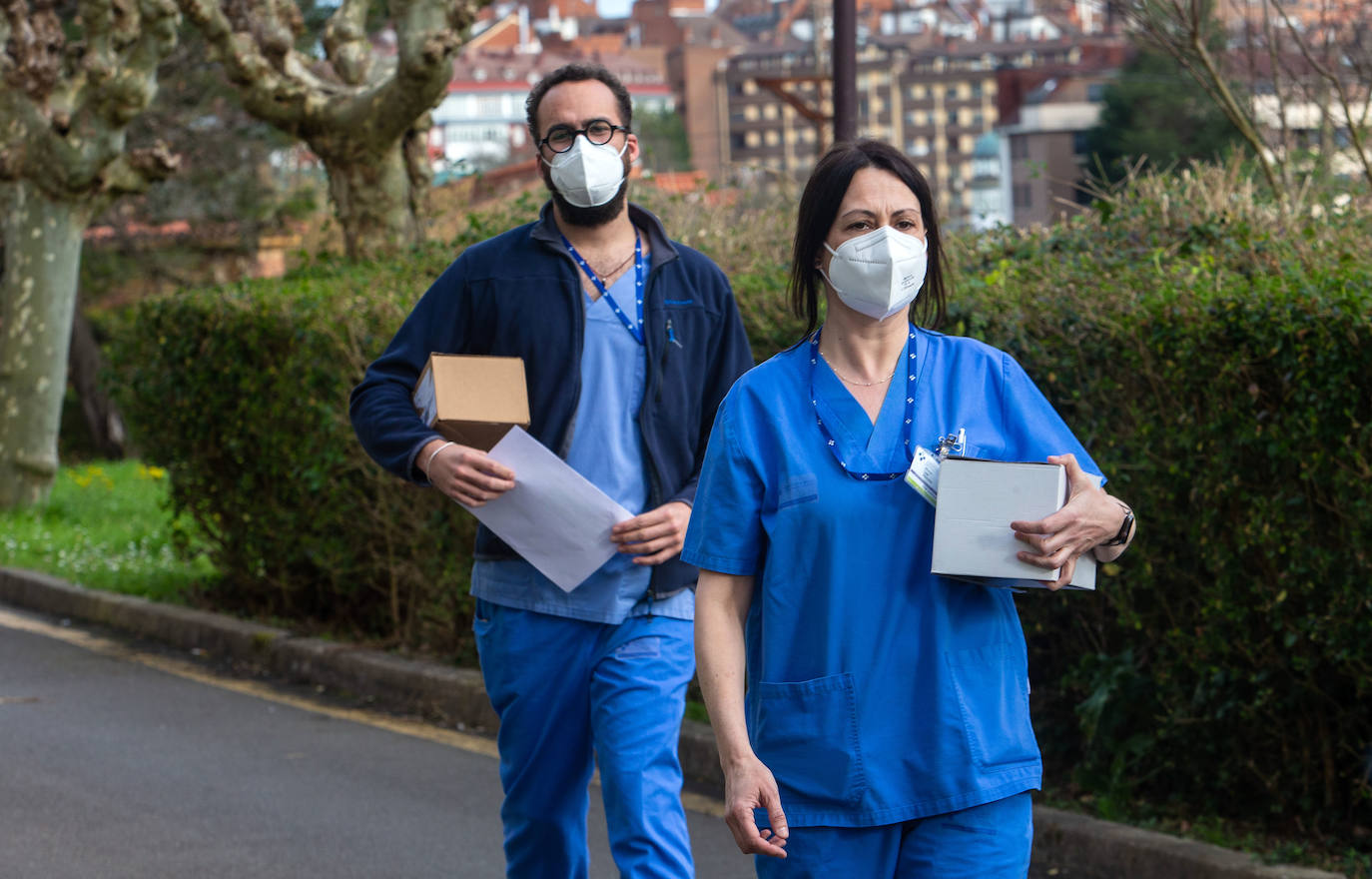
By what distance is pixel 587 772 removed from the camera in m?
3.91

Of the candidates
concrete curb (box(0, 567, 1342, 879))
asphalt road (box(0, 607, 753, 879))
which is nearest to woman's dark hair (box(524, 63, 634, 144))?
asphalt road (box(0, 607, 753, 879))

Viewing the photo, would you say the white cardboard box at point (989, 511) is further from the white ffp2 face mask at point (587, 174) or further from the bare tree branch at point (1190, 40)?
the bare tree branch at point (1190, 40)

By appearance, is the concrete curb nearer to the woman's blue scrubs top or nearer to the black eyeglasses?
the woman's blue scrubs top

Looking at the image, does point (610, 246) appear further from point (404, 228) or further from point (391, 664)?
point (404, 228)

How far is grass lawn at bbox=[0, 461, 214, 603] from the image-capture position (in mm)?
10164

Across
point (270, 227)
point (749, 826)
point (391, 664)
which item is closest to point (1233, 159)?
point (391, 664)

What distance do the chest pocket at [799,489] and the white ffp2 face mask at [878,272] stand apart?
321 mm

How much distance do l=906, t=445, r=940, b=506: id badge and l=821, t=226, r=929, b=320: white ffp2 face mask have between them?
0.89 feet

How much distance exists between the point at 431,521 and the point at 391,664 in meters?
0.75

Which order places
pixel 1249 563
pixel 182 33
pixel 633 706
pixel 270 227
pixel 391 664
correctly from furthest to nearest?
pixel 270 227, pixel 182 33, pixel 391 664, pixel 1249 563, pixel 633 706

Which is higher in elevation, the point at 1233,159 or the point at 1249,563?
the point at 1233,159

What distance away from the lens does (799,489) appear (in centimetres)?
271

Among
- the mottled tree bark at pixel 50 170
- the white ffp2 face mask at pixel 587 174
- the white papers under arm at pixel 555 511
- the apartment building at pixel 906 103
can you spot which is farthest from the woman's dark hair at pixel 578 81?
the apartment building at pixel 906 103

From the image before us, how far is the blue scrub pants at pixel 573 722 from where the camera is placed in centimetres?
378
